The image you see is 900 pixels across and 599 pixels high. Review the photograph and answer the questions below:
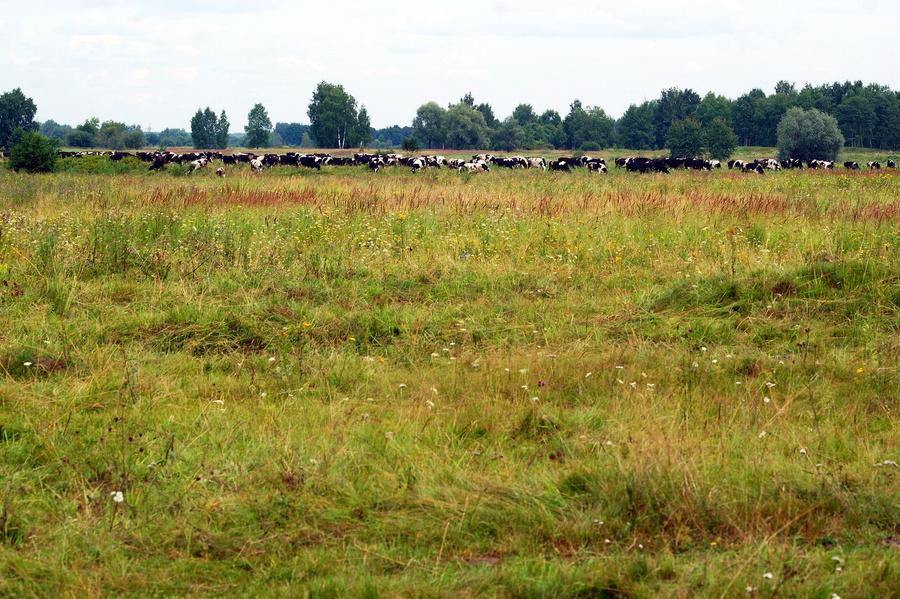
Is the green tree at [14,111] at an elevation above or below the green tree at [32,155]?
above

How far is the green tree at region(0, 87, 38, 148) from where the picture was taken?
110812 mm

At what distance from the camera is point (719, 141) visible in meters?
71.9

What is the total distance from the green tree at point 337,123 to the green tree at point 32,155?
8724 centimetres

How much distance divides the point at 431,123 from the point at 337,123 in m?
15.4

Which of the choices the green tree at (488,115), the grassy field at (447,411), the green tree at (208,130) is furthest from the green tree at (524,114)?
the grassy field at (447,411)

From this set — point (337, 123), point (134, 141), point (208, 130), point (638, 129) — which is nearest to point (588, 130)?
point (638, 129)

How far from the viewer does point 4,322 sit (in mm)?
7062

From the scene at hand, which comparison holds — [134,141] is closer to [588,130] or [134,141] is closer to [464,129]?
[464,129]

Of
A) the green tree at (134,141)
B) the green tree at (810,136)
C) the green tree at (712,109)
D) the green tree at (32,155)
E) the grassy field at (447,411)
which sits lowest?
the grassy field at (447,411)

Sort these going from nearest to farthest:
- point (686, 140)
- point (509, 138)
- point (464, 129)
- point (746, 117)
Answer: point (686, 140)
point (746, 117)
point (464, 129)
point (509, 138)

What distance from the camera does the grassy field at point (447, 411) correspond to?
11.0 feet

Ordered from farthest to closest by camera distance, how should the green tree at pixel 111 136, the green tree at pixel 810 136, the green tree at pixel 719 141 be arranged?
1. the green tree at pixel 111 136
2. the green tree at pixel 719 141
3. the green tree at pixel 810 136

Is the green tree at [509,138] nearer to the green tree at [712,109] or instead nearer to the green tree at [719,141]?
the green tree at [712,109]

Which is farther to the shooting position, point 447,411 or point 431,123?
point 431,123
